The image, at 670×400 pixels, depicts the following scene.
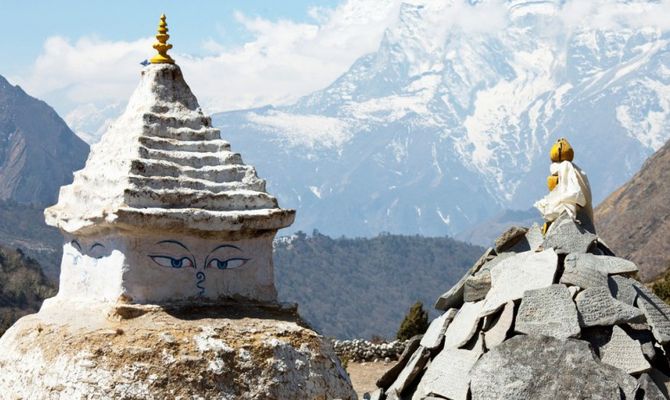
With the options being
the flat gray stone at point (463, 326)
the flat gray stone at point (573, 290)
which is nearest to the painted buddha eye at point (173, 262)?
the flat gray stone at point (573, 290)

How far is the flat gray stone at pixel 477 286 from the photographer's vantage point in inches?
581

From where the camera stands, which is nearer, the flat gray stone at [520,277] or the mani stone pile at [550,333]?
the mani stone pile at [550,333]

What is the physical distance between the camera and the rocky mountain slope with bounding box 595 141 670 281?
82438 mm

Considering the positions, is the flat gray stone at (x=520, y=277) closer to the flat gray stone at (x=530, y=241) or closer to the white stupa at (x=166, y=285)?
the flat gray stone at (x=530, y=241)

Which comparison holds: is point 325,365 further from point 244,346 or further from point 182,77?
point 182,77

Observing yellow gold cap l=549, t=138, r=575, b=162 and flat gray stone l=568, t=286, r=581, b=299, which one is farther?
yellow gold cap l=549, t=138, r=575, b=162

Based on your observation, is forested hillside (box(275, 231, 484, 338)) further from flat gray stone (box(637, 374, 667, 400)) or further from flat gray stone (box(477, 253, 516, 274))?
flat gray stone (box(637, 374, 667, 400))

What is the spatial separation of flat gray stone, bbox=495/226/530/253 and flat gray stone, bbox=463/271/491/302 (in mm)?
768

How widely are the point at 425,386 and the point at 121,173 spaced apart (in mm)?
6815

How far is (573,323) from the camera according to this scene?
1275cm

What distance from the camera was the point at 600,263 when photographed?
45.5 feet

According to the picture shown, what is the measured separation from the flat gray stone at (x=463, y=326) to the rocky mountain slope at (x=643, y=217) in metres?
62.4

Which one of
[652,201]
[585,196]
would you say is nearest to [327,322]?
[652,201]

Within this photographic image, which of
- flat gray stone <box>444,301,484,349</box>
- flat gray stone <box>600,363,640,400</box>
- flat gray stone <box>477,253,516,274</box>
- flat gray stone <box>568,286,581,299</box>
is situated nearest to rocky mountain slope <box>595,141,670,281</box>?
flat gray stone <box>477,253,516,274</box>
